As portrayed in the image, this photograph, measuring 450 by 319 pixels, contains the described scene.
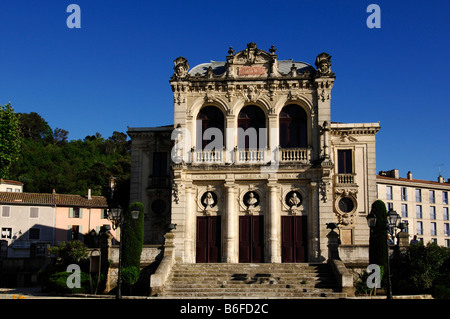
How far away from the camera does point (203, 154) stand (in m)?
31.6

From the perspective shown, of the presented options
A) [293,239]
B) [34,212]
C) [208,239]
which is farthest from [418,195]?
[34,212]

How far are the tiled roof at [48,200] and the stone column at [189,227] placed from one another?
1081 inches

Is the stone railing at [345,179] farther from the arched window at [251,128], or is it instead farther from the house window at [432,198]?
the house window at [432,198]

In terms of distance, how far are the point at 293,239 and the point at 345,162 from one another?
22.8 feet

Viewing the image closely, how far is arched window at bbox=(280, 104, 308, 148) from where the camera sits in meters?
31.8

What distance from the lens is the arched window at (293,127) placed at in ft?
104

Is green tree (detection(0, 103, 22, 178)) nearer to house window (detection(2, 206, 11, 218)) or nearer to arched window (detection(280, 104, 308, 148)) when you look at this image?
house window (detection(2, 206, 11, 218))

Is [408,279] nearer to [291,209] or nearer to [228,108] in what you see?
[291,209]

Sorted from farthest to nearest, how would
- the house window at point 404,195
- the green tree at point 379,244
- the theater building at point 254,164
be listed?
the house window at point 404,195 < the theater building at point 254,164 < the green tree at point 379,244

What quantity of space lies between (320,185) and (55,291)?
15.7 meters

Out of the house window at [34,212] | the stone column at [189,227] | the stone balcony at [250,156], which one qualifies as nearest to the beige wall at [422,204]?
the stone balcony at [250,156]

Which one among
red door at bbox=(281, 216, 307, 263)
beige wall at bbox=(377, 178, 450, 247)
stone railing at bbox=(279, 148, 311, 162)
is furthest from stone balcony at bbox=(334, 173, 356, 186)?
beige wall at bbox=(377, 178, 450, 247)

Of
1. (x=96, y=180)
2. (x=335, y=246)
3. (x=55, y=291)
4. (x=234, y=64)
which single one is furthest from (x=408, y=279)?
(x=96, y=180)

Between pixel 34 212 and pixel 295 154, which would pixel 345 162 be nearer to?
pixel 295 154
